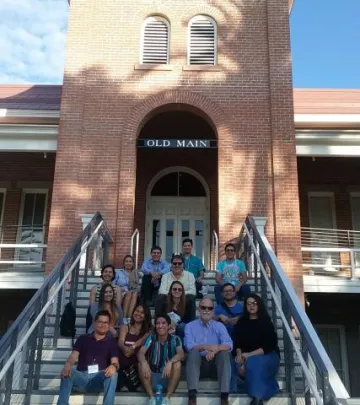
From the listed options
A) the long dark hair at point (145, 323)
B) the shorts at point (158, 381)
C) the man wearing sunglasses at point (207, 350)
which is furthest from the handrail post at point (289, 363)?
the long dark hair at point (145, 323)

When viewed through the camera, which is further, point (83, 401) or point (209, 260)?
point (209, 260)

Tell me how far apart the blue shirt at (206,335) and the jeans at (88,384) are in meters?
1.08

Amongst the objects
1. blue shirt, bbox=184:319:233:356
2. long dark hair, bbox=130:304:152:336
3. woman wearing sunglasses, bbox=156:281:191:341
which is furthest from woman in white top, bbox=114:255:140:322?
blue shirt, bbox=184:319:233:356

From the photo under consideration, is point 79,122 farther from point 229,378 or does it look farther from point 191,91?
point 229,378

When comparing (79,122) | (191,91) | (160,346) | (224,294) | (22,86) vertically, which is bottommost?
(160,346)

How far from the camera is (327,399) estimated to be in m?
4.32

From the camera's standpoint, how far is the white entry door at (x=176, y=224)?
1461 cm

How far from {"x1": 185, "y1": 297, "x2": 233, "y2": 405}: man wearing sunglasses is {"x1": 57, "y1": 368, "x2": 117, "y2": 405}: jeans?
0.86 m

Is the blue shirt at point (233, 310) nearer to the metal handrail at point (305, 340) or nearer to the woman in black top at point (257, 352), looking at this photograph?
the metal handrail at point (305, 340)

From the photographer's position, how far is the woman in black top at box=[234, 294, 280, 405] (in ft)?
18.3

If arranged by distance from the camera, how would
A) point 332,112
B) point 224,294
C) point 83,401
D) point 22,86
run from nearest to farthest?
point 83,401 < point 224,294 < point 332,112 < point 22,86

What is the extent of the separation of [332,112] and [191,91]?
4357 mm

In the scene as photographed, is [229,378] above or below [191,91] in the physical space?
below

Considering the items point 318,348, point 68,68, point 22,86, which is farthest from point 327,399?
point 22,86
